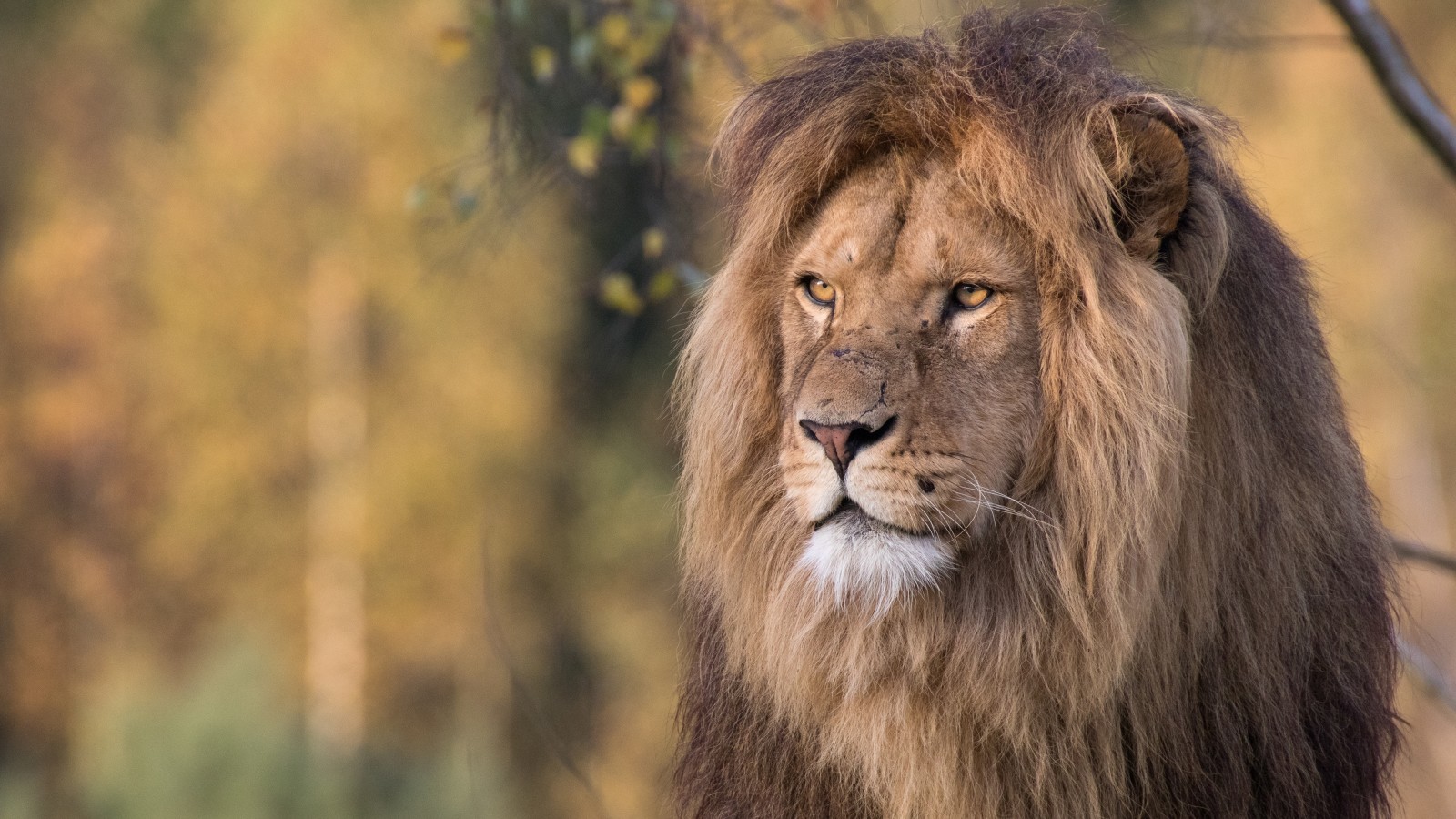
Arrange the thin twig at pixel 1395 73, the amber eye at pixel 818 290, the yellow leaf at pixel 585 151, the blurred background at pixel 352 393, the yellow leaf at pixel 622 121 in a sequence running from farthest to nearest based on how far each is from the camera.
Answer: the blurred background at pixel 352 393, the yellow leaf at pixel 622 121, the yellow leaf at pixel 585 151, the thin twig at pixel 1395 73, the amber eye at pixel 818 290

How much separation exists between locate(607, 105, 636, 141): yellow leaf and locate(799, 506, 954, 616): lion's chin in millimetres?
2360

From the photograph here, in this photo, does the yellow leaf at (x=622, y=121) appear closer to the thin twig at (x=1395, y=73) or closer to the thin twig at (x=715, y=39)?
the thin twig at (x=715, y=39)

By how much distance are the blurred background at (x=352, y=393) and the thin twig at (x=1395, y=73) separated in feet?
30.9

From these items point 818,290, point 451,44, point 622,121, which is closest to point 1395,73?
point 818,290

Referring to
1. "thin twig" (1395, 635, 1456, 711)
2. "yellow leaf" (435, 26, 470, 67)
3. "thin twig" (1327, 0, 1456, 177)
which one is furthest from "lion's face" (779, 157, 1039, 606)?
"yellow leaf" (435, 26, 470, 67)

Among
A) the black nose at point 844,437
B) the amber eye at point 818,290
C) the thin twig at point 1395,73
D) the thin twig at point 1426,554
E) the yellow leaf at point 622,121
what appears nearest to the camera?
the black nose at point 844,437

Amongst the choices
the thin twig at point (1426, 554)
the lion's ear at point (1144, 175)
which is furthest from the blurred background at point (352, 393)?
the lion's ear at point (1144, 175)

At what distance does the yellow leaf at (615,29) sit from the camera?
4.92 m

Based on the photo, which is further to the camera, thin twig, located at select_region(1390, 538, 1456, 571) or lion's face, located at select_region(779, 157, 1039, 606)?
thin twig, located at select_region(1390, 538, 1456, 571)

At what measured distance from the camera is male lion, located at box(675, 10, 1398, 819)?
2.82 metres

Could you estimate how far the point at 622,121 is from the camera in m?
4.90

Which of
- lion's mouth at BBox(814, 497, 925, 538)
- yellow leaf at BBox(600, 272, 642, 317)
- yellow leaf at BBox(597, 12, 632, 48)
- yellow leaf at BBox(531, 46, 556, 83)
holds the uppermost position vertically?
yellow leaf at BBox(597, 12, 632, 48)

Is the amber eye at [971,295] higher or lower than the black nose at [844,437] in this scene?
higher

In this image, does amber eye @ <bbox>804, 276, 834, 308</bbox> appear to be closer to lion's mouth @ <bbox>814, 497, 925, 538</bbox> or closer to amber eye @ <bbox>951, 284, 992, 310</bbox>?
amber eye @ <bbox>951, 284, 992, 310</bbox>
